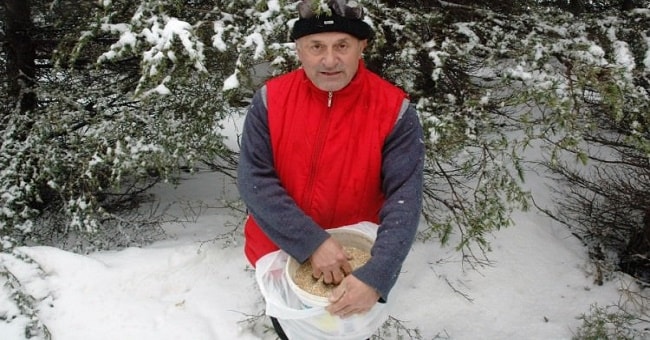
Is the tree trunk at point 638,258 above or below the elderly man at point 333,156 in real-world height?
below

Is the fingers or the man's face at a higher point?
the man's face

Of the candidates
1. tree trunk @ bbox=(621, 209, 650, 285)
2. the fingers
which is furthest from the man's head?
tree trunk @ bbox=(621, 209, 650, 285)

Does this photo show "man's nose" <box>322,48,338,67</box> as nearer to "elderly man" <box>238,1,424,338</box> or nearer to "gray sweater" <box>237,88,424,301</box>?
"elderly man" <box>238,1,424,338</box>

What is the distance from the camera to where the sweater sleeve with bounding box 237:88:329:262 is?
1.66 m

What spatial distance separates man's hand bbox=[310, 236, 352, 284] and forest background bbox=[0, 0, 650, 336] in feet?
4.07

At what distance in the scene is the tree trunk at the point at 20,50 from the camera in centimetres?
400

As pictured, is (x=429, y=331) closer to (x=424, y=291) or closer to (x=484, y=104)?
(x=424, y=291)

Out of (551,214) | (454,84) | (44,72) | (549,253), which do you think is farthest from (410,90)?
(44,72)

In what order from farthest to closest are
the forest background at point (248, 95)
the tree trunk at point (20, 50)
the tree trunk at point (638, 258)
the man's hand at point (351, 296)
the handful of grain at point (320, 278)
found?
the tree trunk at point (638, 258)
the tree trunk at point (20, 50)
the forest background at point (248, 95)
the handful of grain at point (320, 278)
the man's hand at point (351, 296)

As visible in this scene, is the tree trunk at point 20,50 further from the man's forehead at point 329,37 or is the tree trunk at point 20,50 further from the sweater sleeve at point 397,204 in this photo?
the sweater sleeve at point 397,204

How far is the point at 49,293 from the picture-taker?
3.03 metres

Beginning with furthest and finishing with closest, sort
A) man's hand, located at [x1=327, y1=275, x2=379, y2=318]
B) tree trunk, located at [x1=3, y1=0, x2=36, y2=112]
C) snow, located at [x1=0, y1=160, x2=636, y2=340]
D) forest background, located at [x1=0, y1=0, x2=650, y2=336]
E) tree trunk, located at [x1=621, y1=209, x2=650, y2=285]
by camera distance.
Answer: tree trunk, located at [x1=621, y1=209, x2=650, y2=285] → tree trunk, located at [x1=3, y1=0, x2=36, y2=112] → snow, located at [x1=0, y1=160, x2=636, y2=340] → forest background, located at [x1=0, y1=0, x2=650, y2=336] → man's hand, located at [x1=327, y1=275, x2=379, y2=318]

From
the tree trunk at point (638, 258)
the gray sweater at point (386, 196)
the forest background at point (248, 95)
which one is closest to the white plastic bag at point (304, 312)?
the gray sweater at point (386, 196)

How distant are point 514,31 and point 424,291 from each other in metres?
2.10
